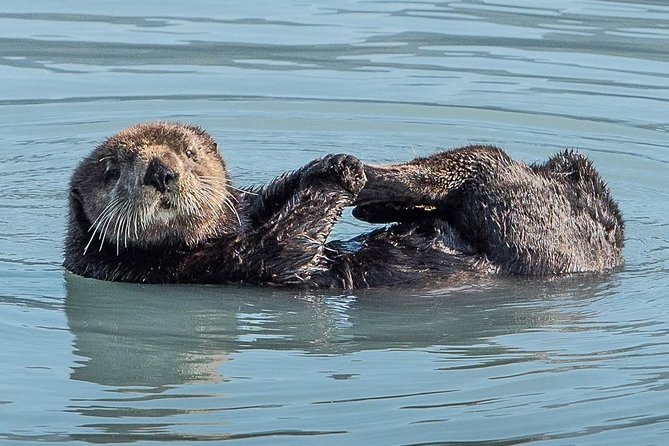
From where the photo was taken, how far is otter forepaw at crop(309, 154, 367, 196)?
6617mm

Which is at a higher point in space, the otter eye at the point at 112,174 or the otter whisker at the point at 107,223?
the otter eye at the point at 112,174

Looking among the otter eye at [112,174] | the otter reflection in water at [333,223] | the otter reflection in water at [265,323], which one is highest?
the otter eye at [112,174]

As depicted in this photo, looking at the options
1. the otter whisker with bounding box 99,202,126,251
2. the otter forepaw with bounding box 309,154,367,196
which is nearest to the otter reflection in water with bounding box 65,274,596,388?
the otter whisker with bounding box 99,202,126,251

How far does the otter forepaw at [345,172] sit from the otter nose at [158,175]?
0.77m

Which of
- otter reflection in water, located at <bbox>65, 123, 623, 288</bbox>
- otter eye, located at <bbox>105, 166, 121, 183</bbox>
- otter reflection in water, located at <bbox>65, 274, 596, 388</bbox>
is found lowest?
otter reflection in water, located at <bbox>65, 274, 596, 388</bbox>

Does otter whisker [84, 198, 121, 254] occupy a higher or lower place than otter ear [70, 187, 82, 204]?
lower

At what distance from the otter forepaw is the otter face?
55 centimetres

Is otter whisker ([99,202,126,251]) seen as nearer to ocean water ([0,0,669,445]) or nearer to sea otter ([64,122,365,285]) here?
sea otter ([64,122,365,285])

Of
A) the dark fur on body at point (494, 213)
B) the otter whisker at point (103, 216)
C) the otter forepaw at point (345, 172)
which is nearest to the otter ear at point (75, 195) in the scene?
the otter whisker at point (103, 216)

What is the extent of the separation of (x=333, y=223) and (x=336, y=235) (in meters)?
1.02

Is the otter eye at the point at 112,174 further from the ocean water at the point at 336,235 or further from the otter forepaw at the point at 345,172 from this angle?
the otter forepaw at the point at 345,172

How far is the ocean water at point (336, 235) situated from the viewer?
16.8ft

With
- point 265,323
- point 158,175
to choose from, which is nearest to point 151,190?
point 158,175

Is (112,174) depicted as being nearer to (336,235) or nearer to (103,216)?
(103,216)
